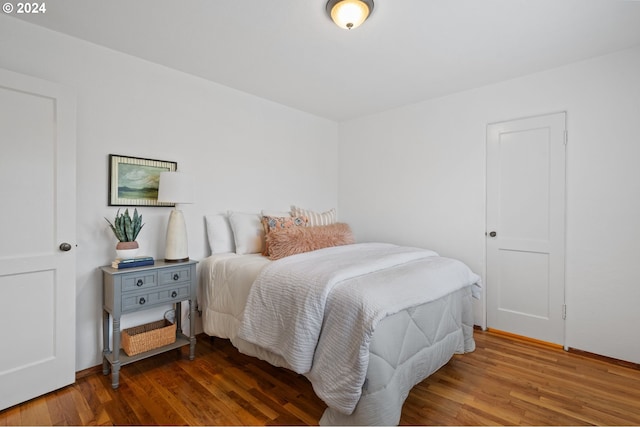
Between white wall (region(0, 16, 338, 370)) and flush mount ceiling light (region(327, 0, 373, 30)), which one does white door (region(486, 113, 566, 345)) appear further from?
white wall (region(0, 16, 338, 370))

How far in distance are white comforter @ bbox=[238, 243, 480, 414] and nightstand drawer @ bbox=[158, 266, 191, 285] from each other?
0.66 m

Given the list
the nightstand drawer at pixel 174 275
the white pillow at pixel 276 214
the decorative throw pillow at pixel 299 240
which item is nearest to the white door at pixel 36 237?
the nightstand drawer at pixel 174 275

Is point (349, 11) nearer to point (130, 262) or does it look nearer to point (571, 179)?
point (130, 262)

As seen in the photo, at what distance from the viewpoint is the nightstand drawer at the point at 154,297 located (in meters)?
2.19

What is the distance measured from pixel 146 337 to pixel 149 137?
1.58m

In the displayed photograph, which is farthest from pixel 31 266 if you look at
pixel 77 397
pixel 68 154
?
pixel 77 397

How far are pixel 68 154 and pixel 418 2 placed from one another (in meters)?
2.41

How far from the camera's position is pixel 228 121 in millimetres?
3182

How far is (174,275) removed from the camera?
2.42 metres

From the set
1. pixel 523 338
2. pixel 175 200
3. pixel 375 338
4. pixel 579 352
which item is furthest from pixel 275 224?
pixel 579 352

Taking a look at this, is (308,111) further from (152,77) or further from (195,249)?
(195,249)

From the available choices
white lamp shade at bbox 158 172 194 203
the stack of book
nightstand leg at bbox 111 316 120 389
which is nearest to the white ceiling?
white lamp shade at bbox 158 172 194 203

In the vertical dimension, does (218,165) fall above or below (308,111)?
below

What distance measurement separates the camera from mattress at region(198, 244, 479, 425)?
1.57 m
